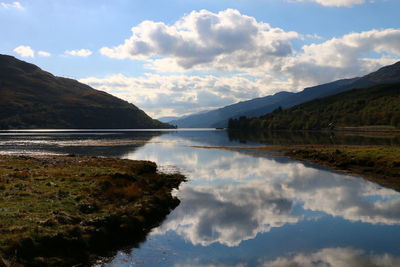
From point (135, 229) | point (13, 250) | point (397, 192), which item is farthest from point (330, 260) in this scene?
point (397, 192)

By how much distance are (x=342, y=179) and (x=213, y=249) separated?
39.0m

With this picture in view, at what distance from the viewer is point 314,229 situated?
99.7 feet

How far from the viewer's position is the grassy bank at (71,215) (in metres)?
19.9

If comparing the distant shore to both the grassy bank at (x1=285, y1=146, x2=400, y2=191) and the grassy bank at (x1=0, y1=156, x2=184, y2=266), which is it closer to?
the grassy bank at (x1=285, y1=146, x2=400, y2=191)

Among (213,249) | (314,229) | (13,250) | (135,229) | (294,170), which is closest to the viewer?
(13,250)

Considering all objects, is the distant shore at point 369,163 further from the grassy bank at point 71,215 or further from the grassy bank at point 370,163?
the grassy bank at point 71,215

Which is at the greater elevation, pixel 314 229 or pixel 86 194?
pixel 86 194

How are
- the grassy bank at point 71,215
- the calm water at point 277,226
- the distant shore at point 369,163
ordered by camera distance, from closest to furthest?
the grassy bank at point 71,215 → the calm water at point 277,226 → the distant shore at point 369,163

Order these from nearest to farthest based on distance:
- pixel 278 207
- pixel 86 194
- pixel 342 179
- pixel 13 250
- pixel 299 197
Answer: pixel 13 250 → pixel 86 194 → pixel 278 207 → pixel 299 197 → pixel 342 179

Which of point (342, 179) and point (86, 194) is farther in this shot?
point (342, 179)

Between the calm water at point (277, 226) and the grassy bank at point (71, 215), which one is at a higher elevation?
the grassy bank at point (71, 215)

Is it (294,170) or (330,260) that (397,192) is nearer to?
(294,170)

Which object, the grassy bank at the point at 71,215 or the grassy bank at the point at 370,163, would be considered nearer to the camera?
the grassy bank at the point at 71,215

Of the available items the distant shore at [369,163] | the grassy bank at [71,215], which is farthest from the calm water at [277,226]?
the distant shore at [369,163]
